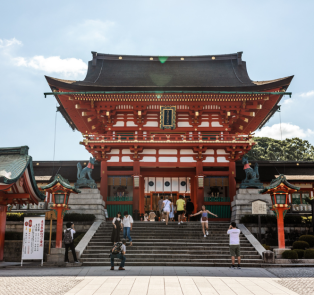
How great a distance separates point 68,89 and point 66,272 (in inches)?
607

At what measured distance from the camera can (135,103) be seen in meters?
26.3

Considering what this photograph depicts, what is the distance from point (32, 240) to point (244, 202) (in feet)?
42.8

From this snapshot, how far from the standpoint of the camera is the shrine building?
82.8ft

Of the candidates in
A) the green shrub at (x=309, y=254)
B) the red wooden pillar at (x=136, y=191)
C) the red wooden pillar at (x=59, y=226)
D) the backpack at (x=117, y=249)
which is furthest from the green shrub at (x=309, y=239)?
the red wooden pillar at (x=59, y=226)

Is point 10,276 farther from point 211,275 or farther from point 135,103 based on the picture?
point 135,103

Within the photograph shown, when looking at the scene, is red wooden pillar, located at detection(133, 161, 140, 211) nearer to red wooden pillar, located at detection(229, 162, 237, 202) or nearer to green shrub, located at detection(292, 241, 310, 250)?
red wooden pillar, located at detection(229, 162, 237, 202)

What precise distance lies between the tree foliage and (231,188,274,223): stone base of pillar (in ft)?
101

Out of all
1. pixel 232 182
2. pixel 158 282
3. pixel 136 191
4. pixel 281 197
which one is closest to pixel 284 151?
pixel 232 182

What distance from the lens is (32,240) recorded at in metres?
15.3

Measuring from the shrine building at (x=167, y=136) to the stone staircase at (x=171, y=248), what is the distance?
5.36 meters

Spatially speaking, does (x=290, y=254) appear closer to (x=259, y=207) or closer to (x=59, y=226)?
(x=259, y=207)

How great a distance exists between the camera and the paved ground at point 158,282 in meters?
9.63

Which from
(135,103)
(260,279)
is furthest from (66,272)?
(135,103)

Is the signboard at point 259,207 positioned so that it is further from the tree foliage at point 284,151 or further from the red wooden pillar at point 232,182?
the tree foliage at point 284,151
